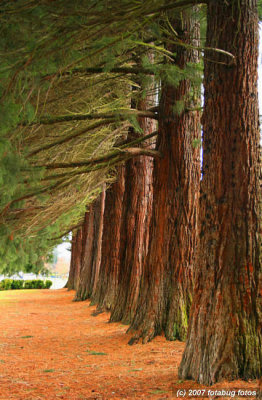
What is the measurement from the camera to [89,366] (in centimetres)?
598

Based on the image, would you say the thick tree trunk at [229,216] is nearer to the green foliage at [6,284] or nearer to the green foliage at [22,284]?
the green foliage at [6,284]

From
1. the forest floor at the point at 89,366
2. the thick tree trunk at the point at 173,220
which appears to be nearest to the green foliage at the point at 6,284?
the forest floor at the point at 89,366

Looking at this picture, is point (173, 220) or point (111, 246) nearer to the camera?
point (173, 220)

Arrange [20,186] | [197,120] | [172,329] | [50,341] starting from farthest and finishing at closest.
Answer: [50,341]
[197,120]
[172,329]
[20,186]

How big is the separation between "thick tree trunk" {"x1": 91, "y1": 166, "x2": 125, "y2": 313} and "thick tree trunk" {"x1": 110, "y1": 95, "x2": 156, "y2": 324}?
1893mm

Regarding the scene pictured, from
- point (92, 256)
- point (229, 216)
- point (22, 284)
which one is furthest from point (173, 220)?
point (22, 284)

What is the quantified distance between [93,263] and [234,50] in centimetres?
1254

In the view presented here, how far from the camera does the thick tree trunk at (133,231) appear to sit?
929 cm

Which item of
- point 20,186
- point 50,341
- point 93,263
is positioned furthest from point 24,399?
point 93,263

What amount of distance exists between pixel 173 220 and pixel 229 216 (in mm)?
2768

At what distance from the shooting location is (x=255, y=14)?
4.78 metres

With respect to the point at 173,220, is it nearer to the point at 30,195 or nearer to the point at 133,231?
the point at 30,195

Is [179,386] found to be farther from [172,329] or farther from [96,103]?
[96,103]

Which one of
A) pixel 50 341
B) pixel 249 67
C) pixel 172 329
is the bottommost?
pixel 50 341
